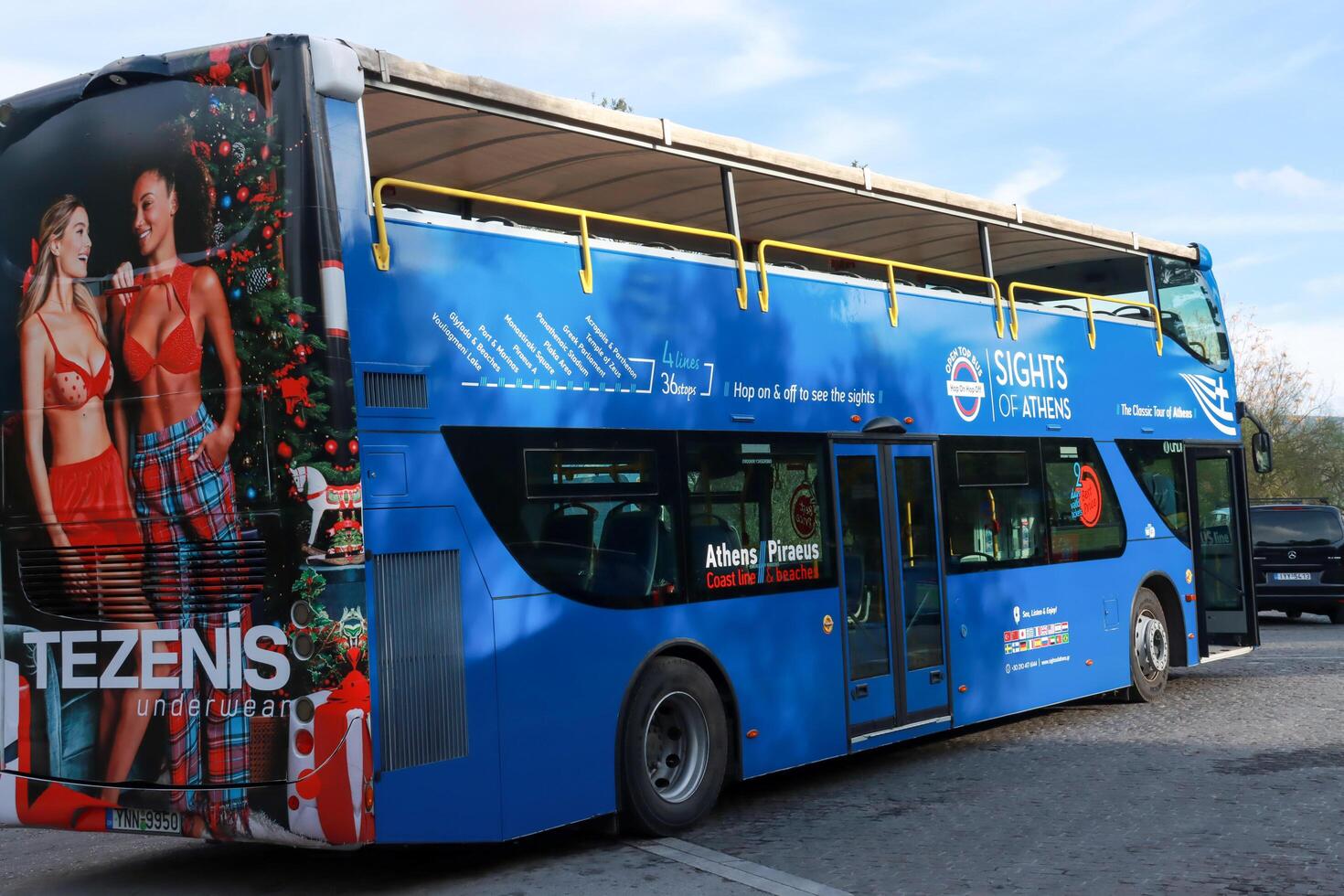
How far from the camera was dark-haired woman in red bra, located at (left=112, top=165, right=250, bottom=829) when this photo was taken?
6.41 m

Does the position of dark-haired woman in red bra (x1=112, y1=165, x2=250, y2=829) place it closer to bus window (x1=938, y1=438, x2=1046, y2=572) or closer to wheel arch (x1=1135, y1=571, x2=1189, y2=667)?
bus window (x1=938, y1=438, x2=1046, y2=572)

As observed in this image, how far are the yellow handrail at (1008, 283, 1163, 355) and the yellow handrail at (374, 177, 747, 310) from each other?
332cm

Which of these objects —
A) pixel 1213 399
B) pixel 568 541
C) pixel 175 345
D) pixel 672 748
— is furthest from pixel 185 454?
pixel 1213 399

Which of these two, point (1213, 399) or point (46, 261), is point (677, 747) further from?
point (1213, 399)

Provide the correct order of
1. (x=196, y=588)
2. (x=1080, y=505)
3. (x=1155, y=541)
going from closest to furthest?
(x=196, y=588) < (x=1080, y=505) < (x=1155, y=541)

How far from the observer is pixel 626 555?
788cm

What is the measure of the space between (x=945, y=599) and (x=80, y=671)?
605 cm

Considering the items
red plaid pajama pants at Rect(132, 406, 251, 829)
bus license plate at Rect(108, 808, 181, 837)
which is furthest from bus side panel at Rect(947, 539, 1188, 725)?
bus license plate at Rect(108, 808, 181, 837)

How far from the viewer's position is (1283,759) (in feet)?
32.1

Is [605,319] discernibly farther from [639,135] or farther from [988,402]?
[988,402]

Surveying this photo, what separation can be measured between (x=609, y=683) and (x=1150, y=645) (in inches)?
292

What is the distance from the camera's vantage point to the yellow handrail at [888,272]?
9.19 metres

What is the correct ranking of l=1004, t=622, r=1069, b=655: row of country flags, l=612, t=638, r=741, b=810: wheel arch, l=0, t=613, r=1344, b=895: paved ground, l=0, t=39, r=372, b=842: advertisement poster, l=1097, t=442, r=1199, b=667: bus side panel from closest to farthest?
l=0, t=39, r=372, b=842: advertisement poster < l=0, t=613, r=1344, b=895: paved ground < l=612, t=638, r=741, b=810: wheel arch < l=1004, t=622, r=1069, b=655: row of country flags < l=1097, t=442, r=1199, b=667: bus side panel

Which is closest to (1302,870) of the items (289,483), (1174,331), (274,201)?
(289,483)
